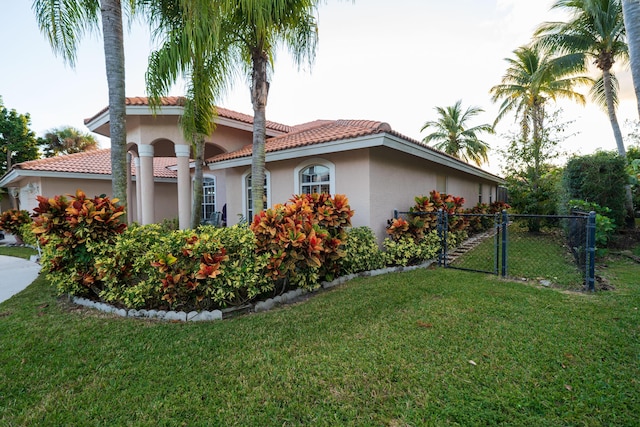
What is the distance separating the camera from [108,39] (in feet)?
18.0

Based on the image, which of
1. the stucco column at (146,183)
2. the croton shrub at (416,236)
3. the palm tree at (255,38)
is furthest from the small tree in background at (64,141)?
the croton shrub at (416,236)

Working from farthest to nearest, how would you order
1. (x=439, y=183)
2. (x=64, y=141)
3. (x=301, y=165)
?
(x=64, y=141), (x=439, y=183), (x=301, y=165)

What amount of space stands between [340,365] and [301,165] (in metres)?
6.16

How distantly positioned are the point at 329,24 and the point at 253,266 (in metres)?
5.84

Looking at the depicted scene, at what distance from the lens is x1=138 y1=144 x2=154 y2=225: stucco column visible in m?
9.82

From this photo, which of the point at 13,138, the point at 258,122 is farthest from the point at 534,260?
the point at 13,138

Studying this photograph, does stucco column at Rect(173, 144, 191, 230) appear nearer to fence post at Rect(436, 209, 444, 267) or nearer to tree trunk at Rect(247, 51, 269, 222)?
tree trunk at Rect(247, 51, 269, 222)

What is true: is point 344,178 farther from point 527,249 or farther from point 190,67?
point 527,249

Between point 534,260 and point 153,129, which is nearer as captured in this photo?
point 534,260

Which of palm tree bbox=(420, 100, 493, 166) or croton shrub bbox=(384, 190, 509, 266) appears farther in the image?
palm tree bbox=(420, 100, 493, 166)

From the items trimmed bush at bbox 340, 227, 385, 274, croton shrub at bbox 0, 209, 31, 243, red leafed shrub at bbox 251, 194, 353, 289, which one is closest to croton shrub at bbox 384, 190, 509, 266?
trimmed bush at bbox 340, 227, 385, 274

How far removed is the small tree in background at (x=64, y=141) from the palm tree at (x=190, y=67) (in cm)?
2692

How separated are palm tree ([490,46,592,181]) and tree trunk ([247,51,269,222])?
39.9ft

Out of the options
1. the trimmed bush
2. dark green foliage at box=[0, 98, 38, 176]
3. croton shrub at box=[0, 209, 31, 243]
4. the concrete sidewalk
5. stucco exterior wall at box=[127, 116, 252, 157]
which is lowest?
the concrete sidewalk
